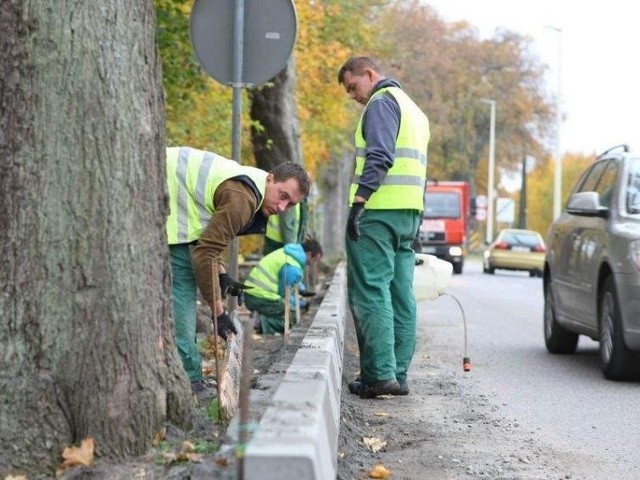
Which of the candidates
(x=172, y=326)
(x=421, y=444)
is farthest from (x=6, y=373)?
(x=421, y=444)

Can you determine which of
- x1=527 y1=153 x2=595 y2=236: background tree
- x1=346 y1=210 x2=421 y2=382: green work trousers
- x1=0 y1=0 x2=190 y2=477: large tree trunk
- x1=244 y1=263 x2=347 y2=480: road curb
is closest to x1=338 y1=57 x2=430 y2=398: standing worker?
x1=346 y1=210 x2=421 y2=382: green work trousers

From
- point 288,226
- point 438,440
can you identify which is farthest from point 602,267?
point 288,226

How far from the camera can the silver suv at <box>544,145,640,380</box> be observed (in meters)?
10.2

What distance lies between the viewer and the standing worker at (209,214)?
696 cm

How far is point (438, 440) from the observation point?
24.1 feet

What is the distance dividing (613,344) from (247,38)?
3239mm

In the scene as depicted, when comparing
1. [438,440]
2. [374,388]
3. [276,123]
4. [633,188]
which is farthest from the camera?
[276,123]

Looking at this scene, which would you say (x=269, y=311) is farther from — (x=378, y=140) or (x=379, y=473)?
(x=379, y=473)

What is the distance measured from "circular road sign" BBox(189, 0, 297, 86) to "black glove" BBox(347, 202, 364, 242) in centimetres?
138

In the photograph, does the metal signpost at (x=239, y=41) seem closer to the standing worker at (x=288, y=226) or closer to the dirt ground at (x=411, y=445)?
the dirt ground at (x=411, y=445)

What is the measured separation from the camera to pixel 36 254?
520 centimetres

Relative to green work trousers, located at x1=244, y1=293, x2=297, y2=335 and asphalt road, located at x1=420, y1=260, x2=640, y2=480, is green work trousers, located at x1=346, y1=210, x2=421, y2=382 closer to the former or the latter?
asphalt road, located at x1=420, y1=260, x2=640, y2=480

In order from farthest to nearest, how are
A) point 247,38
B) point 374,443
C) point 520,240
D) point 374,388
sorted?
1. point 520,240
2. point 247,38
3. point 374,388
4. point 374,443

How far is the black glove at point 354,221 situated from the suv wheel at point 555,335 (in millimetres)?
4104
